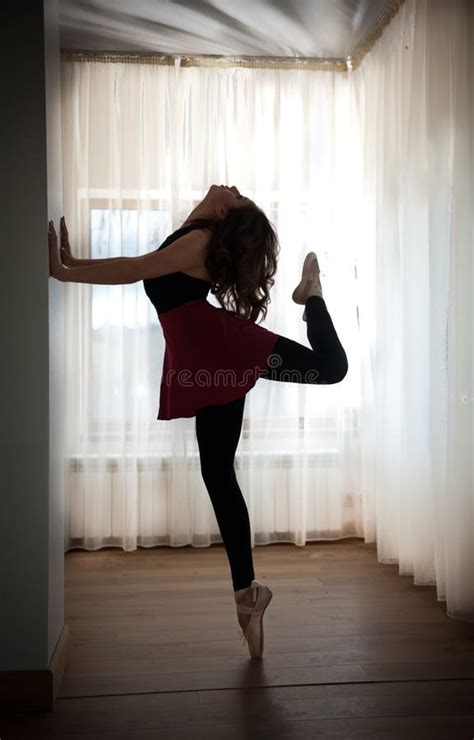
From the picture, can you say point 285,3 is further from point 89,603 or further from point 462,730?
point 462,730

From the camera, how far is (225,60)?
398 centimetres

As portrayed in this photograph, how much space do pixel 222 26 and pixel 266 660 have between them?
2917 mm

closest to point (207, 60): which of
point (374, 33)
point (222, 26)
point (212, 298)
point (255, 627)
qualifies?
point (222, 26)

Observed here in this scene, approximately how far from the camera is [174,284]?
2469mm

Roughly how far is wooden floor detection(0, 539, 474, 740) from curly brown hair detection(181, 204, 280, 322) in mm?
1197

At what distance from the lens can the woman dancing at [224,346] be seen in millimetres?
2412

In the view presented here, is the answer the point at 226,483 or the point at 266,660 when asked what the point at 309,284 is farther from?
the point at 266,660

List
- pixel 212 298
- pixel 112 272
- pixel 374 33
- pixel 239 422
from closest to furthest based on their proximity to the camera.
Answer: pixel 112 272 < pixel 239 422 < pixel 374 33 < pixel 212 298

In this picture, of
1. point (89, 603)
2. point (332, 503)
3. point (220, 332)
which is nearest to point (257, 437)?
point (332, 503)

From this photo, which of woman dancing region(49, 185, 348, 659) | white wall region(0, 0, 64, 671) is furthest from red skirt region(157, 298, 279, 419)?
white wall region(0, 0, 64, 671)

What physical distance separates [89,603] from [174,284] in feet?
4.79

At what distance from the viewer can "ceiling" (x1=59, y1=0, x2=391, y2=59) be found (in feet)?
11.1

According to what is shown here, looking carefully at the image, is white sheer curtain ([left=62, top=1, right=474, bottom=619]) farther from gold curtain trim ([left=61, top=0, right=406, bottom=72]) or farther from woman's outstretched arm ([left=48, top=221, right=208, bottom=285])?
woman's outstretched arm ([left=48, top=221, right=208, bottom=285])

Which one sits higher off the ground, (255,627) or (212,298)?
(212,298)
